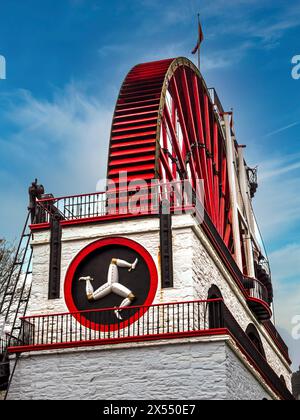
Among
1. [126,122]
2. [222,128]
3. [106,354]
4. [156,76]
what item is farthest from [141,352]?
[222,128]

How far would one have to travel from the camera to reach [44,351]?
751 inches

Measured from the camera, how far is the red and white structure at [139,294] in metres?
18.2

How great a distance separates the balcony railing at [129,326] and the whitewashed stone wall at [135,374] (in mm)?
263

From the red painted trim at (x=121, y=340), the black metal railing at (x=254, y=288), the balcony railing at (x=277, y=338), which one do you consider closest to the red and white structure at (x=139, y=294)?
the red painted trim at (x=121, y=340)

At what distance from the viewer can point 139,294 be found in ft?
64.4

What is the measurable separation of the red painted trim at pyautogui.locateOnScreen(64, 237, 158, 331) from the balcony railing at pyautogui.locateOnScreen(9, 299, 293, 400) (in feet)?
0.09

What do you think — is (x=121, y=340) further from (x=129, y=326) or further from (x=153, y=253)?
(x=153, y=253)

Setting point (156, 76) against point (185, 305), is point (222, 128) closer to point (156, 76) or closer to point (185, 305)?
point (156, 76)

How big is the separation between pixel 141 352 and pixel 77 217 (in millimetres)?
5069

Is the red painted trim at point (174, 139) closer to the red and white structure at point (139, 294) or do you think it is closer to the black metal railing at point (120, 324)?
the red and white structure at point (139, 294)

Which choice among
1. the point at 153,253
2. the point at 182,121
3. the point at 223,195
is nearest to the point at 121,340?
the point at 153,253

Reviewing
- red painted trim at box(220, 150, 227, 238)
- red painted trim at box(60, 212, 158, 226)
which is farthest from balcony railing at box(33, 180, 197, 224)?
red painted trim at box(220, 150, 227, 238)

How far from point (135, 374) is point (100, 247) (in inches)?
153

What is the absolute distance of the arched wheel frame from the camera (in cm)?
2272
